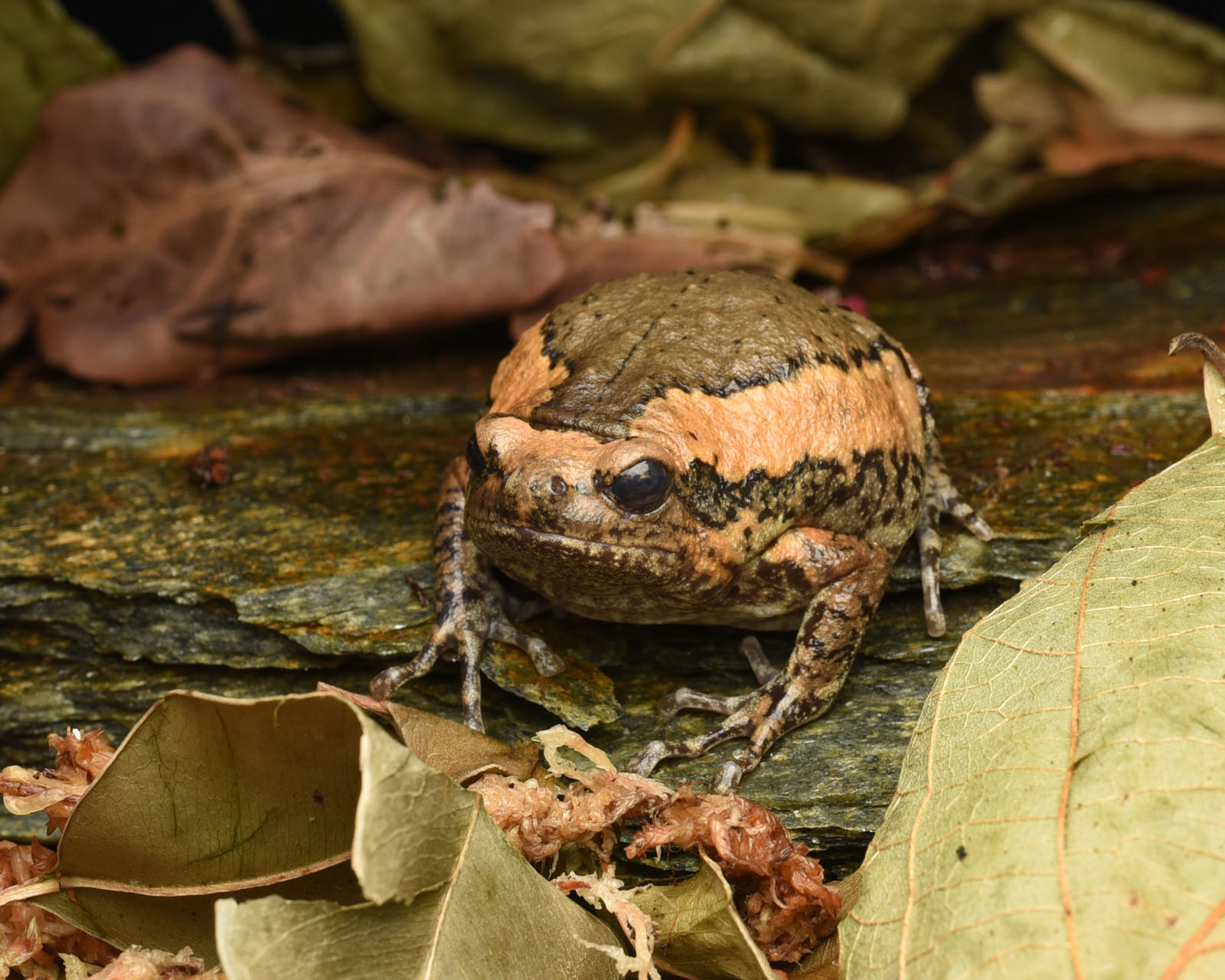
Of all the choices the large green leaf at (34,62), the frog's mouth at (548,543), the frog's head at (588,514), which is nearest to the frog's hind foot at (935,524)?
the frog's head at (588,514)

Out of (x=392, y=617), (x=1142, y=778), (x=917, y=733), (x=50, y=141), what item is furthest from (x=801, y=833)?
(x=50, y=141)

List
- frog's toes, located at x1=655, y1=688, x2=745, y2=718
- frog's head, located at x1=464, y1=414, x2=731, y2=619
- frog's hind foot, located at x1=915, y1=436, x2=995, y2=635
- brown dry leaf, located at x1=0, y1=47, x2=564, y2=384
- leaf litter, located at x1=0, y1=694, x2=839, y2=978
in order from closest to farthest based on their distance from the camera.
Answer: leaf litter, located at x1=0, y1=694, x2=839, y2=978 < frog's head, located at x1=464, y1=414, x2=731, y2=619 < frog's toes, located at x1=655, y1=688, x2=745, y2=718 < frog's hind foot, located at x1=915, y1=436, x2=995, y2=635 < brown dry leaf, located at x1=0, y1=47, x2=564, y2=384

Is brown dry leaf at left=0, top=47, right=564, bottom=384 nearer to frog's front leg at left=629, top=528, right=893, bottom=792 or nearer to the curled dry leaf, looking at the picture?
frog's front leg at left=629, top=528, right=893, bottom=792

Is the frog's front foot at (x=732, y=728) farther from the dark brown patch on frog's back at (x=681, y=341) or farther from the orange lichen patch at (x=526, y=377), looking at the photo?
the orange lichen patch at (x=526, y=377)

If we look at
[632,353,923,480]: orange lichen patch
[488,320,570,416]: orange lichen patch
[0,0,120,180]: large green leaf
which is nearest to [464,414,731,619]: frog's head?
[632,353,923,480]: orange lichen patch

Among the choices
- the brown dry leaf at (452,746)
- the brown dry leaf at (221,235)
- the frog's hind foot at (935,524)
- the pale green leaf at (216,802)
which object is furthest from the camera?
the brown dry leaf at (221,235)

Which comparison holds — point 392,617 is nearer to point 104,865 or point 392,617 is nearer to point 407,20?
point 104,865
